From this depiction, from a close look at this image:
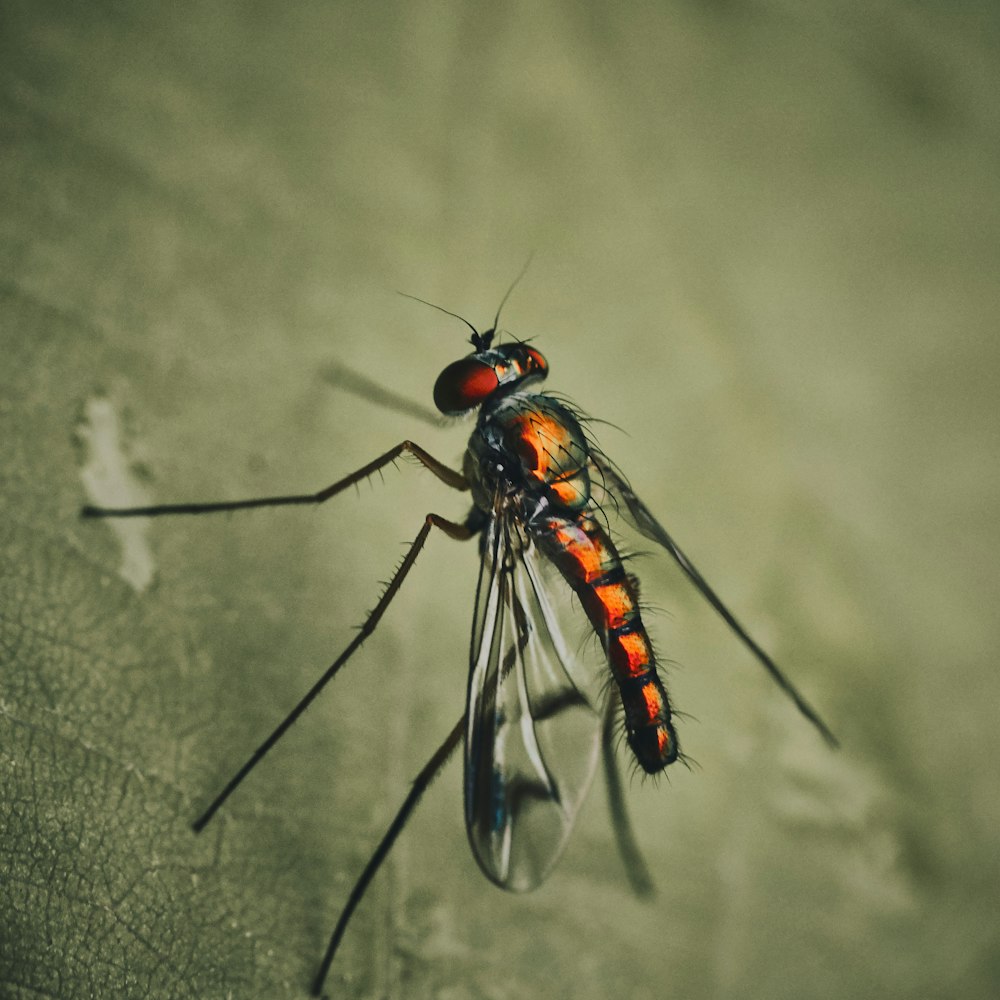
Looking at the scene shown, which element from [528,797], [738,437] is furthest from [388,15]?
[528,797]

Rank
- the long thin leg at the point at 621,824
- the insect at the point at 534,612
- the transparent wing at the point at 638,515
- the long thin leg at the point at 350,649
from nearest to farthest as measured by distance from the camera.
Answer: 1. the long thin leg at the point at 350,649
2. the insect at the point at 534,612
3. the long thin leg at the point at 621,824
4. the transparent wing at the point at 638,515

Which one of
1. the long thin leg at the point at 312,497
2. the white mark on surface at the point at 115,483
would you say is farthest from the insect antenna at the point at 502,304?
the white mark on surface at the point at 115,483

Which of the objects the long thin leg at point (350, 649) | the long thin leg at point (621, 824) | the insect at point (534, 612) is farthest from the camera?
the long thin leg at point (621, 824)

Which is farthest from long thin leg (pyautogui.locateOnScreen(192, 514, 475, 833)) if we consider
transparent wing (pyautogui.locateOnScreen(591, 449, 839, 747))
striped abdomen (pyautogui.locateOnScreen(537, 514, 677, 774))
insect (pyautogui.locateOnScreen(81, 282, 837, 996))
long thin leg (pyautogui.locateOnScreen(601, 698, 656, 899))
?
long thin leg (pyautogui.locateOnScreen(601, 698, 656, 899))

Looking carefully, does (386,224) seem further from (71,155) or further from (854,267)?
(854,267)

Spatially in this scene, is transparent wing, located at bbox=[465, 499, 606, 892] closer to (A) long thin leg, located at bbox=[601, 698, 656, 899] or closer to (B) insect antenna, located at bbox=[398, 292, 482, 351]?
(A) long thin leg, located at bbox=[601, 698, 656, 899]

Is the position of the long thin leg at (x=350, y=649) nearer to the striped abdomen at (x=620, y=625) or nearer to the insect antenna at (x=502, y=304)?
the striped abdomen at (x=620, y=625)

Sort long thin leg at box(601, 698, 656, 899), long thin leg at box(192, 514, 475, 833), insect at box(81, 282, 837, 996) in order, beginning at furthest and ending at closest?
long thin leg at box(601, 698, 656, 899) → insect at box(81, 282, 837, 996) → long thin leg at box(192, 514, 475, 833)
